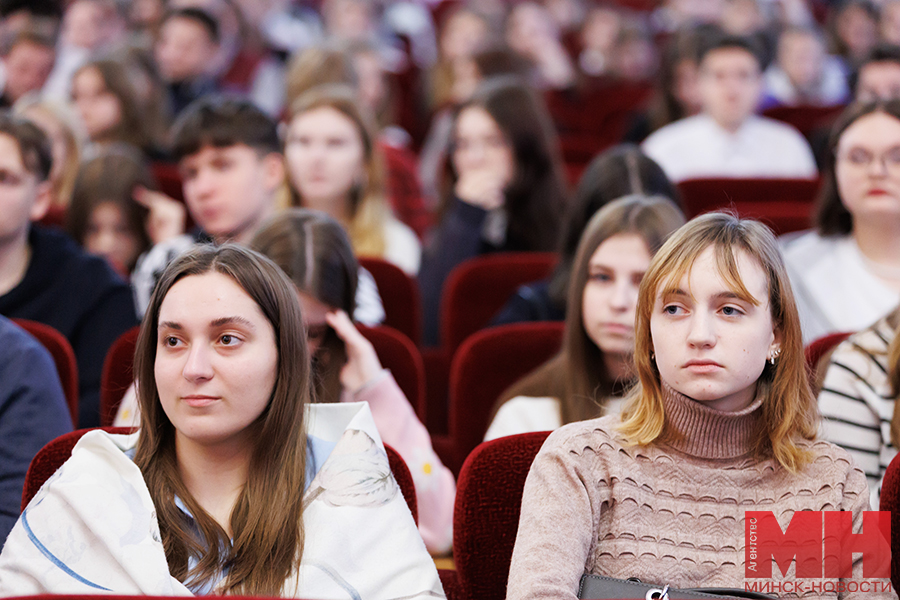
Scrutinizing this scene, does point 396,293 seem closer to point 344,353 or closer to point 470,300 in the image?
point 470,300

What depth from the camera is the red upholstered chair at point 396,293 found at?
7.46 ft

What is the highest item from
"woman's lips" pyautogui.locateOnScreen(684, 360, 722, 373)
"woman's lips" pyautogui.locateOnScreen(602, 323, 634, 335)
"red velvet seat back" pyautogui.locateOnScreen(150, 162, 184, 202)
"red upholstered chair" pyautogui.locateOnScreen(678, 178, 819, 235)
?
"red velvet seat back" pyautogui.locateOnScreen(150, 162, 184, 202)

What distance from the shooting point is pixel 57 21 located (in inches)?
178

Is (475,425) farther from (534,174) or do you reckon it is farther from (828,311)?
(534,174)

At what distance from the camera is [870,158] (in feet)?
6.62

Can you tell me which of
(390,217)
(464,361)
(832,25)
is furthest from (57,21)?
(832,25)

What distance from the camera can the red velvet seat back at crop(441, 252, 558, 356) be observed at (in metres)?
2.31

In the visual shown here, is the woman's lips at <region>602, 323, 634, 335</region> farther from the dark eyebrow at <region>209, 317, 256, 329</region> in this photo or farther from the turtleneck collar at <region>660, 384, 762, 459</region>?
the dark eyebrow at <region>209, 317, 256, 329</region>

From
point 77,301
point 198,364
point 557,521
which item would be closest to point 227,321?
point 198,364

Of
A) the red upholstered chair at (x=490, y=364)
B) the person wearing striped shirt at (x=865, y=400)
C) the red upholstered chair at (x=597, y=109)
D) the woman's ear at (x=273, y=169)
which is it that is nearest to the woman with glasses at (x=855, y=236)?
the person wearing striped shirt at (x=865, y=400)

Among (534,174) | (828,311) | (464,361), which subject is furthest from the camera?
(534,174)

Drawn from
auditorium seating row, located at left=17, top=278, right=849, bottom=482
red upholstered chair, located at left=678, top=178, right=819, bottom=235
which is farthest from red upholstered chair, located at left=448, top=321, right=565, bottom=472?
red upholstered chair, located at left=678, top=178, right=819, bottom=235

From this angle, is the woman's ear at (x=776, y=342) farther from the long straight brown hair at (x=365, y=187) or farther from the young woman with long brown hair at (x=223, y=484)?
the long straight brown hair at (x=365, y=187)

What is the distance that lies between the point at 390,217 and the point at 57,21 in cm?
248
